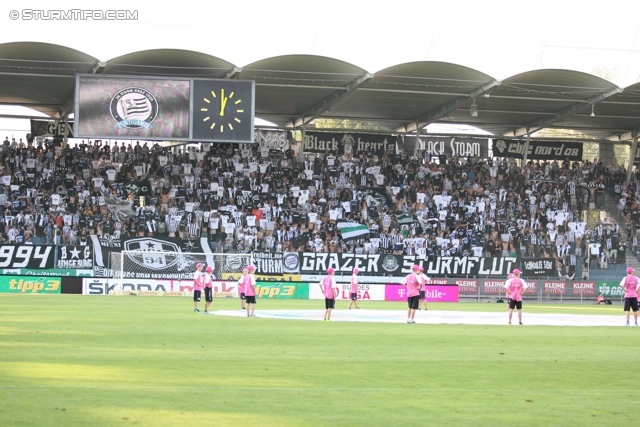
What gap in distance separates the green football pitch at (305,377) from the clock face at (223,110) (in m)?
23.4

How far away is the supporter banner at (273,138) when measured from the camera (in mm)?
57250

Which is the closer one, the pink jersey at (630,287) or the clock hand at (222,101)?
the pink jersey at (630,287)

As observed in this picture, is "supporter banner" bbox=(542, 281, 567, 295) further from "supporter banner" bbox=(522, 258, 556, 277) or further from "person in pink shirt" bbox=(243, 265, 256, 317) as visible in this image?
"person in pink shirt" bbox=(243, 265, 256, 317)

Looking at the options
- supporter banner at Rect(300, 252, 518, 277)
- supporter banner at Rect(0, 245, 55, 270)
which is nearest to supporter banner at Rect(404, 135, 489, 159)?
supporter banner at Rect(300, 252, 518, 277)

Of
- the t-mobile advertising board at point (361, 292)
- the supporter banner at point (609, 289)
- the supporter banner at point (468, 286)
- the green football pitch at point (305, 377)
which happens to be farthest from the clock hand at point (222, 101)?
the green football pitch at point (305, 377)

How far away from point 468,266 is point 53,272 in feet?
71.8

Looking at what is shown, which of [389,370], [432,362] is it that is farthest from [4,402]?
[432,362]

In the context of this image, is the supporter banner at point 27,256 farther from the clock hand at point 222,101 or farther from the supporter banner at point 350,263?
the supporter banner at point 350,263

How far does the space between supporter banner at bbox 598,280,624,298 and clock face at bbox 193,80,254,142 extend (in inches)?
854

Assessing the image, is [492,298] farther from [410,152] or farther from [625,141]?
[625,141]

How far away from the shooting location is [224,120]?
146 ft

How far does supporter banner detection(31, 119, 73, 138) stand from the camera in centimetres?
5456

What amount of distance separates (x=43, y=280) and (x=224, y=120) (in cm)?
1176

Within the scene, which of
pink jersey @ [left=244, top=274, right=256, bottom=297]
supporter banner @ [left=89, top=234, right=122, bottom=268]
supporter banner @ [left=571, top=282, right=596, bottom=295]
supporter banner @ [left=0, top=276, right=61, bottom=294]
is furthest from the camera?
supporter banner @ [left=571, top=282, right=596, bottom=295]
